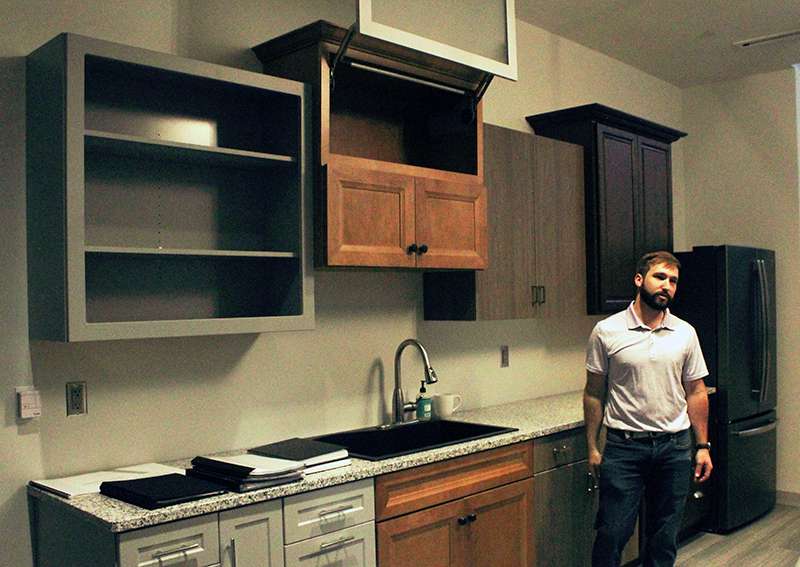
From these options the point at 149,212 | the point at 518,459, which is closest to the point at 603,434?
the point at 518,459

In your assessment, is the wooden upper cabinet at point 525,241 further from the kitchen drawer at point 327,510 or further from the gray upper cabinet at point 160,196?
the kitchen drawer at point 327,510

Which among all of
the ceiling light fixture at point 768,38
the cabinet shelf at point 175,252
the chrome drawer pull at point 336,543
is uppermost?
the ceiling light fixture at point 768,38

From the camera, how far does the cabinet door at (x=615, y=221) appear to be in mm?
4070

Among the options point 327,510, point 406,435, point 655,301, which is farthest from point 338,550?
point 655,301

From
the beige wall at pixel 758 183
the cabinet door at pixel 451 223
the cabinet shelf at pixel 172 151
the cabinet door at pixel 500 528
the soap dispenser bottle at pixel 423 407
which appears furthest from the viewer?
the beige wall at pixel 758 183

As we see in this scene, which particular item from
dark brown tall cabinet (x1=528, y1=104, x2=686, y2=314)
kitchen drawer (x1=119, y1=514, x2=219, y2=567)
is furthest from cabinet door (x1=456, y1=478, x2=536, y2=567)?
dark brown tall cabinet (x1=528, y1=104, x2=686, y2=314)

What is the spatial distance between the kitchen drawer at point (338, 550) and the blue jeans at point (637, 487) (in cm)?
108

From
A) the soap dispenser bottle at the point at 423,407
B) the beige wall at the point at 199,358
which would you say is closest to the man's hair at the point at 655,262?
the beige wall at the point at 199,358

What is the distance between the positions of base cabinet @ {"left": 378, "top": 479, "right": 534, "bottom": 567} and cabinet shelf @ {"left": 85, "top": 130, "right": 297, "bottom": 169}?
1257mm

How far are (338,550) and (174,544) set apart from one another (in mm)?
578

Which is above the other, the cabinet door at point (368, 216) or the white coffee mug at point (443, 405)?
the cabinet door at point (368, 216)

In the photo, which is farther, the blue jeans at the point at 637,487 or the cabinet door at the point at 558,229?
the cabinet door at the point at 558,229

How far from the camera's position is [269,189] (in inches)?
116

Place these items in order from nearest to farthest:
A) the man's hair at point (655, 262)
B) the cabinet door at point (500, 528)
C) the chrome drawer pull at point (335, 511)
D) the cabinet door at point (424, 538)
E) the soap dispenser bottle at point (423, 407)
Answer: the chrome drawer pull at point (335, 511) < the cabinet door at point (424, 538) < the cabinet door at point (500, 528) < the man's hair at point (655, 262) < the soap dispenser bottle at point (423, 407)
